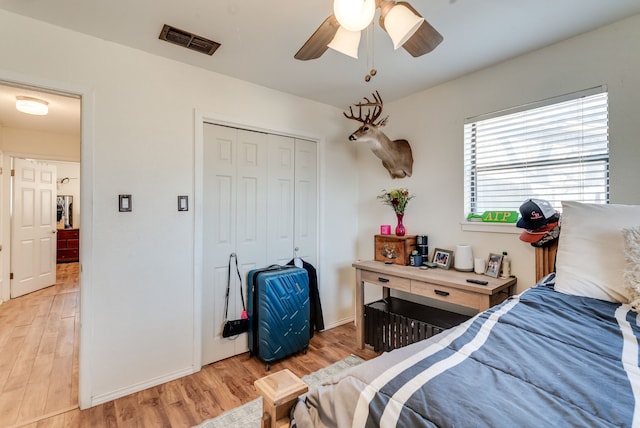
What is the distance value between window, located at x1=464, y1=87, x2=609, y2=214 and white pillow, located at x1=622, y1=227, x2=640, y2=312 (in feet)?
2.63

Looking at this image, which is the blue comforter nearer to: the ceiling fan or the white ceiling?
the ceiling fan

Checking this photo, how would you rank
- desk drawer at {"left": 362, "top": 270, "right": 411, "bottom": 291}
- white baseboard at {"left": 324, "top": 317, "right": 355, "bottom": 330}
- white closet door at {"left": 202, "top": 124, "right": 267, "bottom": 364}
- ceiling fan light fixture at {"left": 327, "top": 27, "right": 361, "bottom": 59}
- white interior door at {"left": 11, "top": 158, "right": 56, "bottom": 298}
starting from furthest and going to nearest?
white interior door at {"left": 11, "top": 158, "right": 56, "bottom": 298}, white baseboard at {"left": 324, "top": 317, "right": 355, "bottom": 330}, white closet door at {"left": 202, "top": 124, "right": 267, "bottom": 364}, desk drawer at {"left": 362, "top": 270, "right": 411, "bottom": 291}, ceiling fan light fixture at {"left": 327, "top": 27, "right": 361, "bottom": 59}

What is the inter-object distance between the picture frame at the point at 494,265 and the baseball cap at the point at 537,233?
1.09ft

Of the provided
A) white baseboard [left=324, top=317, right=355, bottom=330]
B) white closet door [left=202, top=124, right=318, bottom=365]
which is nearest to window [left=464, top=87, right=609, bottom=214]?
white closet door [left=202, top=124, right=318, bottom=365]

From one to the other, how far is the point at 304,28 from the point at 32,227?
530 cm

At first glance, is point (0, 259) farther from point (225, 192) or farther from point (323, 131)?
point (323, 131)

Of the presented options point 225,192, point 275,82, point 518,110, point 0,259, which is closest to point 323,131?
point 275,82

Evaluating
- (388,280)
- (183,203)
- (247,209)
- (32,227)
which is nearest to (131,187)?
(183,203)

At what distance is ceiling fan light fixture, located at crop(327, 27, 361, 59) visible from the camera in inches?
57.0

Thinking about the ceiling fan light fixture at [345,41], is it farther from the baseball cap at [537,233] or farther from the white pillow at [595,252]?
the baseball cap at [537,233]

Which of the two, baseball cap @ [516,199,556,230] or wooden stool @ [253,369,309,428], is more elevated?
baseball cap @ [516,199,556,230]

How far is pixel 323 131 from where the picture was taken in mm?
3252

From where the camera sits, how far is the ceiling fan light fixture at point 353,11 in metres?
1.18

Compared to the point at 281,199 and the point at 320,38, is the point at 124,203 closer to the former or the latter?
the point at 281,199
